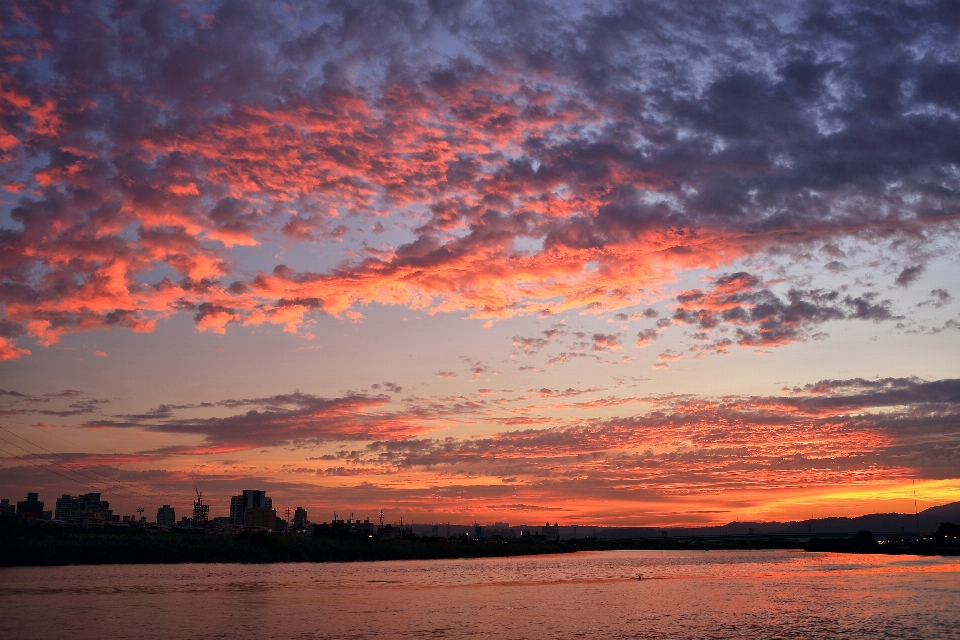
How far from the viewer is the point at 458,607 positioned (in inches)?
2712

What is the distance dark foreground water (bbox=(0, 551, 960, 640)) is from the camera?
175ft

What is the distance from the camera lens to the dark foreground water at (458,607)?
53344 mm

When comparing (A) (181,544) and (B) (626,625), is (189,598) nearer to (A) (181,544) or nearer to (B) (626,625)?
(B) (626,625)

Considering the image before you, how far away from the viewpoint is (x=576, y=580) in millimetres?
111188

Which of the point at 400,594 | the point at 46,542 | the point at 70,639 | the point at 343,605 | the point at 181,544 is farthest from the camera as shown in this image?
the point at 181,544

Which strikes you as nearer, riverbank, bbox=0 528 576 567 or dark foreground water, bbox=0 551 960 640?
dark foreground water, bbox=0 551 960 640

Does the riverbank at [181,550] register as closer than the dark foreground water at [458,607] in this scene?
No

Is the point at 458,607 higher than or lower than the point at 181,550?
higher

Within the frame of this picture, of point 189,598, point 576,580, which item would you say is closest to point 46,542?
point 189,598

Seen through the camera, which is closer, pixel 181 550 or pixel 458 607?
pixel 458 607

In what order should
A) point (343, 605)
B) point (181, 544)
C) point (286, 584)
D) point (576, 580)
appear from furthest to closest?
point (181, 544) → point (576, 580) → point (286, 584) → point (343, 605)

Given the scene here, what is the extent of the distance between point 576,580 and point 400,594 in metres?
38.3

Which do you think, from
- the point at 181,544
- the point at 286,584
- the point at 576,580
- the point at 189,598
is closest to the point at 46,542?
the point at 181,544

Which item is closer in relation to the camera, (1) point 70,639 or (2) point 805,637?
(1) point 70,639
